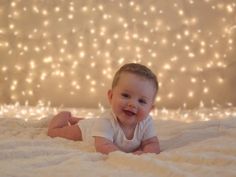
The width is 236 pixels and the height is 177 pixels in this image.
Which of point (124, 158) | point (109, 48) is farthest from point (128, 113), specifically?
point (109, 48)

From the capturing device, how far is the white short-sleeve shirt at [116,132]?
1406mm

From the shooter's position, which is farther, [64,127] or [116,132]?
[64,127]

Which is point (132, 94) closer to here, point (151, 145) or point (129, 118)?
point (129, 118)

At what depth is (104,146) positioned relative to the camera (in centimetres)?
133

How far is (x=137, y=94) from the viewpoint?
1388 millimetres

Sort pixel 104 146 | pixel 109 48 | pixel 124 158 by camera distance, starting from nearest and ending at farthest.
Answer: pixel 124 158
pixel 104 146
pixel 109 48

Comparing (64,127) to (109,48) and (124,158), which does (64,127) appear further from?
(109,48)

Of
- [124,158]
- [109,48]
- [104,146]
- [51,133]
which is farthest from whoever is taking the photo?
[109,48]

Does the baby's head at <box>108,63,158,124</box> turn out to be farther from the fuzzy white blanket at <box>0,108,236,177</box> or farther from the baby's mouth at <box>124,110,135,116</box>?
the fuzzy white blanket at <box>0,108,236,177</box>

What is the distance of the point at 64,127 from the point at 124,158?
0.53 meters

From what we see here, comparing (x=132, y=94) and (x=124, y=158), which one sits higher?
(x=132, y=94)

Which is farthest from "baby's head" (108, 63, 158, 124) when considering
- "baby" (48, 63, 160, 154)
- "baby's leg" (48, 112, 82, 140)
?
"baby's leg" (48, 112, 82, 140)

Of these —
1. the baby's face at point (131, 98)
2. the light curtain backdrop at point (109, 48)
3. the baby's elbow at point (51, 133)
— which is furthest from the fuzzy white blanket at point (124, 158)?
the light curtain backdrop at point (109, 48)

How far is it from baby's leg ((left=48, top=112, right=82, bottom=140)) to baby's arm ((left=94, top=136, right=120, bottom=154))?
0.20 m
